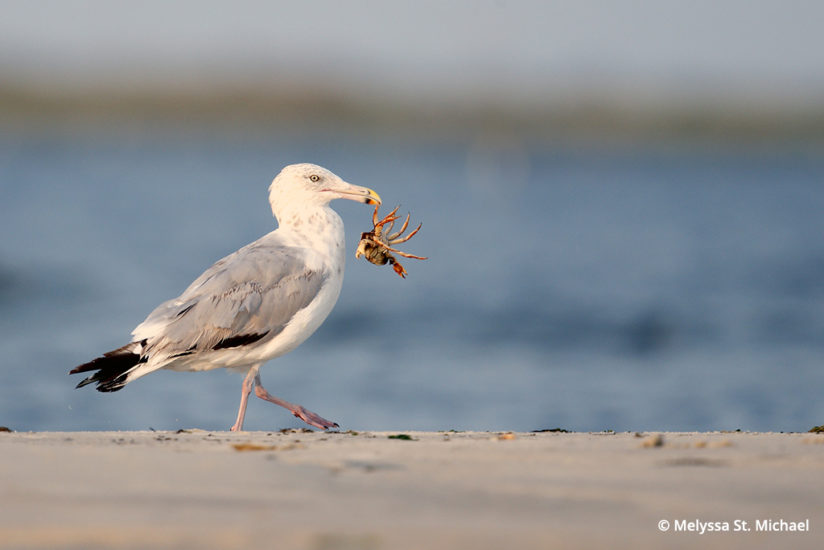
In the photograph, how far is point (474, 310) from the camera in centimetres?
2208

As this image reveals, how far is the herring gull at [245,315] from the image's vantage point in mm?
8055

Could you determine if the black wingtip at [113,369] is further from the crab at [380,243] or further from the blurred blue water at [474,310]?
the blurred blue water at [474,310]

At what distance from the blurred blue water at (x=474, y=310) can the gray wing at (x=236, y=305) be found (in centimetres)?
340

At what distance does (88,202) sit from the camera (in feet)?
146

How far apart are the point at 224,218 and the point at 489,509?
34168 mm

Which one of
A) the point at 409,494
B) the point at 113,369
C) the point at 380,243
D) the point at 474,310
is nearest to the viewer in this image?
the point at 409,494

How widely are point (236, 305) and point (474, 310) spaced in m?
14.1

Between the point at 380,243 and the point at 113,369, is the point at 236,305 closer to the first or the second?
the point at 113,369

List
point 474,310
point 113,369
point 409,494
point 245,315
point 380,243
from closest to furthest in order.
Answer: point 409,494, point 113,369, point 245,315, point 380,243, point 474,310

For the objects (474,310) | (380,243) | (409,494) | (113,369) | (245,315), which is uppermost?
(474,310)

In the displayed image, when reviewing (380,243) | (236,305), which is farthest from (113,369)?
(380,243)

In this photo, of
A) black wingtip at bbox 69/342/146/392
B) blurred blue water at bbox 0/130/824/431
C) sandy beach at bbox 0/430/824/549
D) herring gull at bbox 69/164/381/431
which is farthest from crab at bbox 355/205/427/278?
sandy beach at bbox 0/430/824/549

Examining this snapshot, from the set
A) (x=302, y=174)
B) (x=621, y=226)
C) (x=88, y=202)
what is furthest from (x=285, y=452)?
(x=88, y=202)

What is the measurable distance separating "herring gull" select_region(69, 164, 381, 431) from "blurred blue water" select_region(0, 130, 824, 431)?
320 cm
